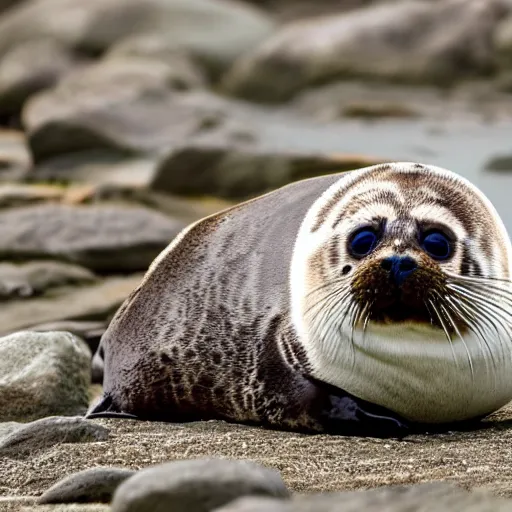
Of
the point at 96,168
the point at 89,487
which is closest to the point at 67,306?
the point at 89,487

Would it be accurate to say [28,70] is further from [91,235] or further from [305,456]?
[305,456]

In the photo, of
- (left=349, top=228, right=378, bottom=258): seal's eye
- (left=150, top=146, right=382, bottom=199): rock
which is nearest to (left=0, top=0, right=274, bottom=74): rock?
(left=150, top=146, right=382, bottom=199): rock

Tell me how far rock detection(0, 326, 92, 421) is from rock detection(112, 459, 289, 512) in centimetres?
234

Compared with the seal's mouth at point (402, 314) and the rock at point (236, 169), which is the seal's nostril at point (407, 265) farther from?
the rock at point (236, 169)

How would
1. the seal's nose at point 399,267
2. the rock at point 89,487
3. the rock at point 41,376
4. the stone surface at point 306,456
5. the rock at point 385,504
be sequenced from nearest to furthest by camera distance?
the rock at point 385,504 → the rock at point 89,487 → the stone surface at point 306,456 → the seal's nose at point 399,267 → the rock at point 41,376

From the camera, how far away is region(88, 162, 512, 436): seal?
14.8 ft

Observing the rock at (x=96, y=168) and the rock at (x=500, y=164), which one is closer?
the rock at (x=500, y=164)

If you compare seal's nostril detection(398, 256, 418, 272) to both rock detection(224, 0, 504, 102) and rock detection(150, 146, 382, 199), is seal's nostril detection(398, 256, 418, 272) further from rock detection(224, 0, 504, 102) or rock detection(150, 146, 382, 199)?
rock detection(224, 0, 504, 102)

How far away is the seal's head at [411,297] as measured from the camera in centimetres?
448

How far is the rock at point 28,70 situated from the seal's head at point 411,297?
13.9 m

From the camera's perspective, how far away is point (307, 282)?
4793 millimetres

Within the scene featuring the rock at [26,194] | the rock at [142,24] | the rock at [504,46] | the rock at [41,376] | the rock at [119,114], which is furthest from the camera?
the rock at [142,24]

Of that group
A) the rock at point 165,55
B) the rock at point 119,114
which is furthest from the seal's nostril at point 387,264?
the rock at point 165,55

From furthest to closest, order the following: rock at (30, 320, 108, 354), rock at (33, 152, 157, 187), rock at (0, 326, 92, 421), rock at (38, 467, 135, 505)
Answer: rock at (33, 152, 157, 187) → rock at (30, 320, 108, 354) → rock at (0, 326, 92, 421) → rock at (38, 467, 135, 505)
